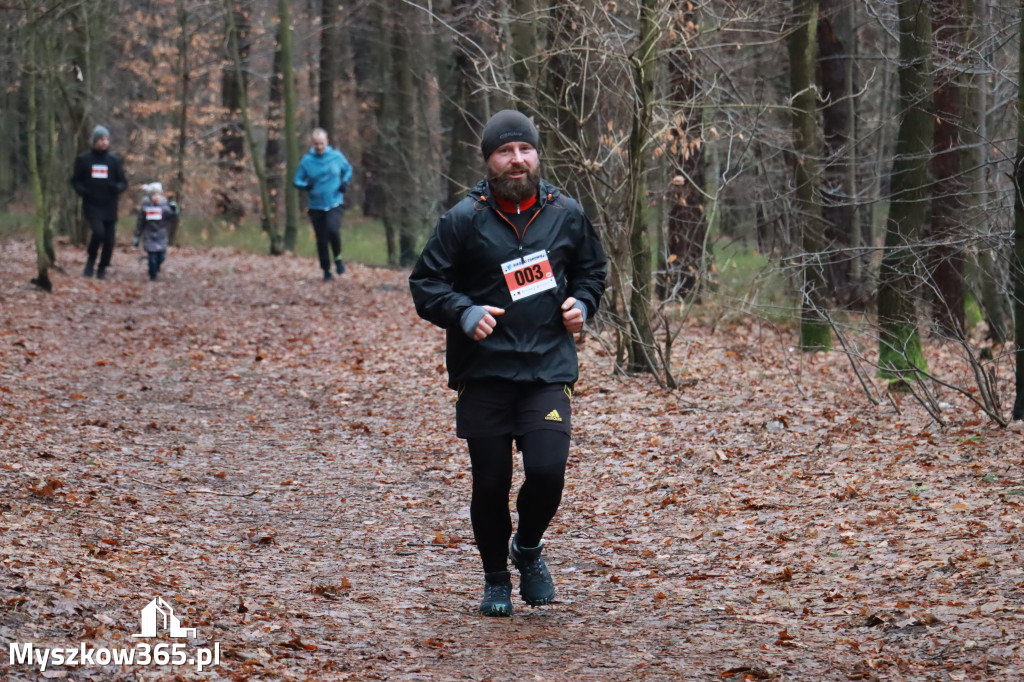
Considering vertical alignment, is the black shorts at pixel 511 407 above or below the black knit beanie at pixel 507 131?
below

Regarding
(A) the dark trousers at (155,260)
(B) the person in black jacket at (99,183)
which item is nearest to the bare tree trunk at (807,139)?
(B) the person in black jacket at (99,183)

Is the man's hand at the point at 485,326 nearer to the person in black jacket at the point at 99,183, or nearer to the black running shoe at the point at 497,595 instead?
the black running shoe at the point at 497,595

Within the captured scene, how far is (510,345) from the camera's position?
5078 mm

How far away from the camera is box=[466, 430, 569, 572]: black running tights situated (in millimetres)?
5164

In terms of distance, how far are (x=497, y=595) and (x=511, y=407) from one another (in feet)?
2.89

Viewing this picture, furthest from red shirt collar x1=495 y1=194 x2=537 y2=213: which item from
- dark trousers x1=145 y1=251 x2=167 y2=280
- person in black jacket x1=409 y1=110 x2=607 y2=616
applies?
dark trousers x1=145 y1=251 x2=167 y2=280

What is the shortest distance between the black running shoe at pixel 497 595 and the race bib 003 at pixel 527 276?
131 centimetres

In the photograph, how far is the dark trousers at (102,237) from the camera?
18609mm

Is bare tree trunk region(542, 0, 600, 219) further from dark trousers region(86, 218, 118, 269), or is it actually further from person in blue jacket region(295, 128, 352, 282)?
dark trousers region(86, 218, 118, 269)

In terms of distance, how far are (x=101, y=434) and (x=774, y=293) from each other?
863 centimetres

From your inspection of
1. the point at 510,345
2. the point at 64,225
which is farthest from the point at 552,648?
the point at 64,225

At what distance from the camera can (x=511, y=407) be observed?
17.2 ft

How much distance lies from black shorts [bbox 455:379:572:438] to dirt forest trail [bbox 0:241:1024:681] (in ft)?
2.89

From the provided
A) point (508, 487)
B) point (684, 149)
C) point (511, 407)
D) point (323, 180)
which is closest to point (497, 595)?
point (508, 487)
